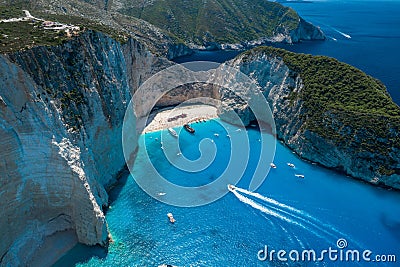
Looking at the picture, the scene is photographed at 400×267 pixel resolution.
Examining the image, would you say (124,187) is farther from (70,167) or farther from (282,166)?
(282,166)

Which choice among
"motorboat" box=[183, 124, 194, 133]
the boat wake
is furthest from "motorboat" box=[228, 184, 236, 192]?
"motorboat" box=[183, 124, 194, 133]

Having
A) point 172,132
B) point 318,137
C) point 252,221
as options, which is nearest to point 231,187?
point 252,221

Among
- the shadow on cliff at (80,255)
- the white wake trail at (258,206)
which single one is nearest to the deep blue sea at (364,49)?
the white wake trail at (258,206)

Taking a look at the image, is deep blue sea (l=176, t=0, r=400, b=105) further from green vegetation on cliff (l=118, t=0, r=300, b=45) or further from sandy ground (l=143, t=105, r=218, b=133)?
sandy ground (l=143, t=105, r=218, b=133)

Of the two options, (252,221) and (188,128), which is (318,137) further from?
(188,128)

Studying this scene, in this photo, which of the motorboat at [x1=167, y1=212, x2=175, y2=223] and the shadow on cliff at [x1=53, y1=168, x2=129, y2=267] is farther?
the motorboat at [x1=167, y1=212, x2=175, y2=223]

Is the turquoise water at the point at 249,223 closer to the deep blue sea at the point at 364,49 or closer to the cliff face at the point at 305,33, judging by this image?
the deep blue sea at the point at 364,49
